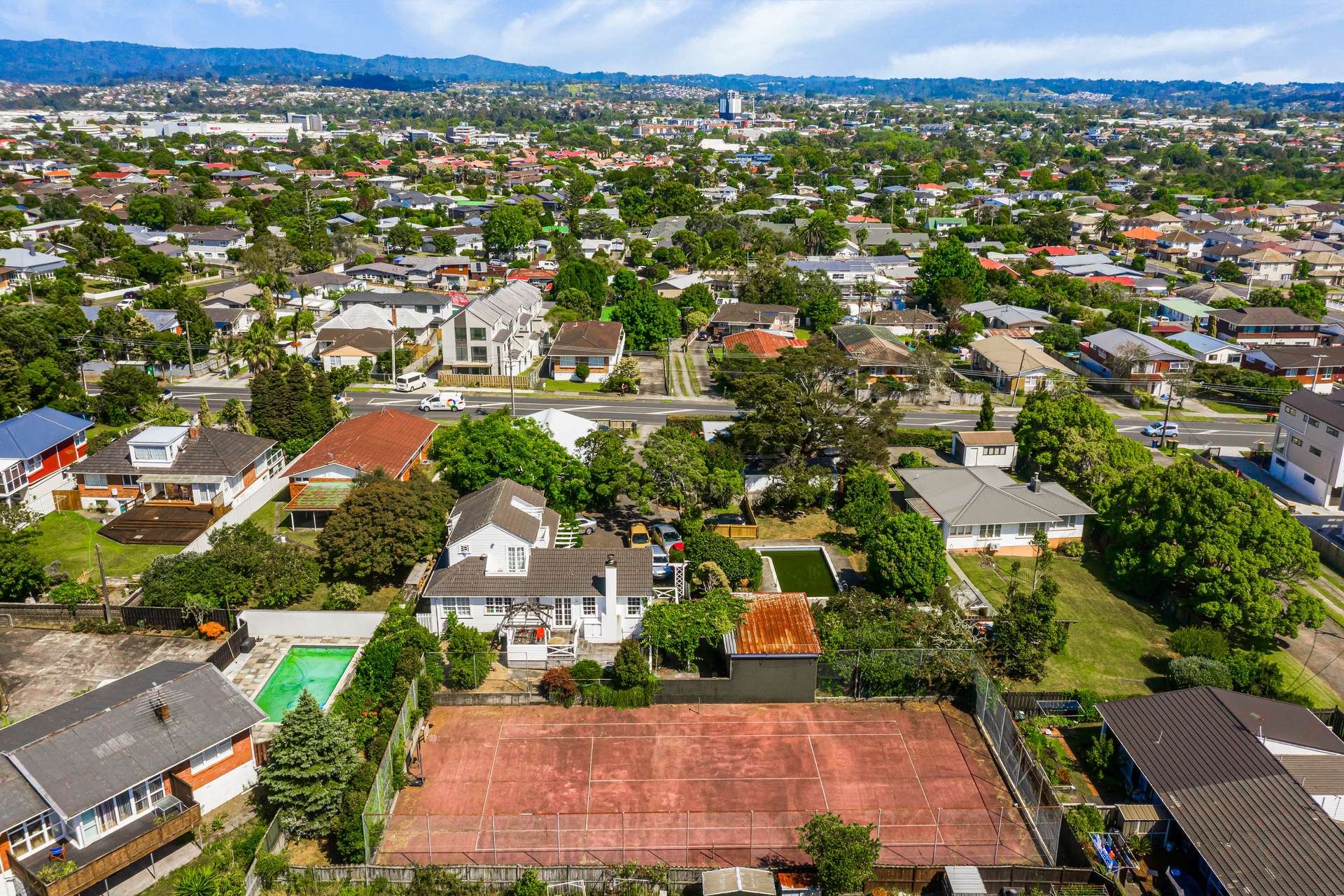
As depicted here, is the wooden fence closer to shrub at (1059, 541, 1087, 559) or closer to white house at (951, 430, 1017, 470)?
white house at (951, 430, 1017, 470)

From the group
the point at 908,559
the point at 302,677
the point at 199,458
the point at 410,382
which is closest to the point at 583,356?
the point at 410,382

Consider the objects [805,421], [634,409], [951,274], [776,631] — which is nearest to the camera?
[776,631]

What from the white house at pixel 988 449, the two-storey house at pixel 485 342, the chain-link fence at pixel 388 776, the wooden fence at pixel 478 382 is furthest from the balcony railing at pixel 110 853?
the two-storey house at pixel 485 342

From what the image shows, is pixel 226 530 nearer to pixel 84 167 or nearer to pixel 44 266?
pixel 44 266

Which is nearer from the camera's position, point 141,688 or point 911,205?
point 141,688

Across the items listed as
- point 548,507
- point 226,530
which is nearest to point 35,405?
point 226,530

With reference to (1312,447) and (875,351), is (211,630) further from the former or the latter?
(1312,447)

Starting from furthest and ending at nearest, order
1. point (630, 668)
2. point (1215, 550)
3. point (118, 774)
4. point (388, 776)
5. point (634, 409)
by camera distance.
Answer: point (634, 409)
point (1215, 550)
point (630, 668)
point (388, 776)
point (118, 774)

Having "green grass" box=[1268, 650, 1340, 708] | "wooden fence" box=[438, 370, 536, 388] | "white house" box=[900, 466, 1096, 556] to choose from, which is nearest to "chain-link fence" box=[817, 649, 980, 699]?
"white house" box=[900, 466, 1096, 556]
